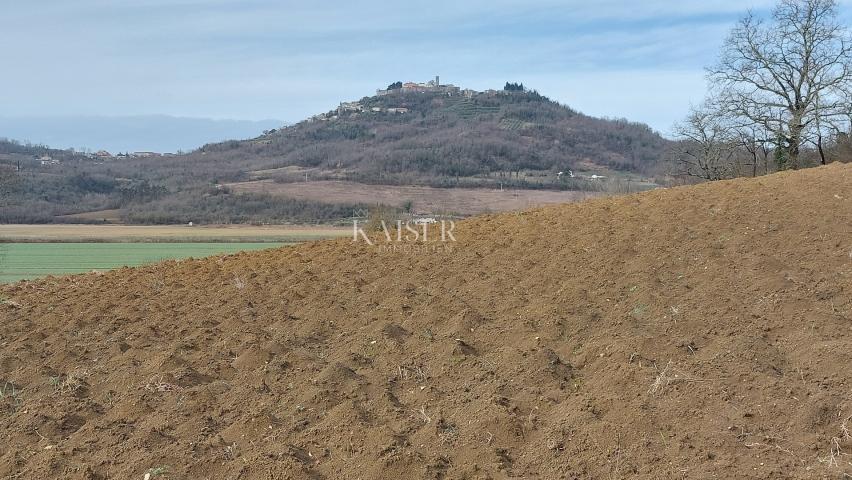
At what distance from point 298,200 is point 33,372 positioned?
63905mm

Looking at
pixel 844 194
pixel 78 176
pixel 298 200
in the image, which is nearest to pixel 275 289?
pixel 844 194

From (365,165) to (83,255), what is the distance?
214 feet

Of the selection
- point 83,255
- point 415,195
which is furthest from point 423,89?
point 83,255

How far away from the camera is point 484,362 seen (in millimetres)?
5812

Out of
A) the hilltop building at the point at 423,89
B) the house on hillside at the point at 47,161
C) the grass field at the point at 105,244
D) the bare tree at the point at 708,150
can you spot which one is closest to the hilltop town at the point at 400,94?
the hilltop building at the point at 423,89

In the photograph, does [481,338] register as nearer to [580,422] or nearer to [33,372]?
[580,422]

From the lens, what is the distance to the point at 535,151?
99.1 metres

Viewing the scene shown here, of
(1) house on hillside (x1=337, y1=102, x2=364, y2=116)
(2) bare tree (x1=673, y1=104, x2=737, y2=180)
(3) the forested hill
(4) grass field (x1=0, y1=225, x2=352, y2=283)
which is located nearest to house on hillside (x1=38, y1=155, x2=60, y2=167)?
(3) the forested hill

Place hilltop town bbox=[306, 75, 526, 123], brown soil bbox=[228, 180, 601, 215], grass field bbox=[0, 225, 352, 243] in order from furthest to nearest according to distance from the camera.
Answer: hilltop town bbox=[306, 75, 526, 123] → brown soil bbox=[228, 180, 601, 215] → grass field bbox=[0, 225, 352, 243]

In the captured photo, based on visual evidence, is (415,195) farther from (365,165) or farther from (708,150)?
(708,150)

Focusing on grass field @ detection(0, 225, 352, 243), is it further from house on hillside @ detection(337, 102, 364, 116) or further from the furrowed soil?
house on hillside @ detection(337, 102, 364, 116)

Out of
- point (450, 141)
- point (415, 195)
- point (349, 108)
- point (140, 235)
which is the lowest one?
point (140, 235)

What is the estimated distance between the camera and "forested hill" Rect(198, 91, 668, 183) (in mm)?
92375

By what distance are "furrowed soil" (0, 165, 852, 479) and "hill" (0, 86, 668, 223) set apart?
3512cm
